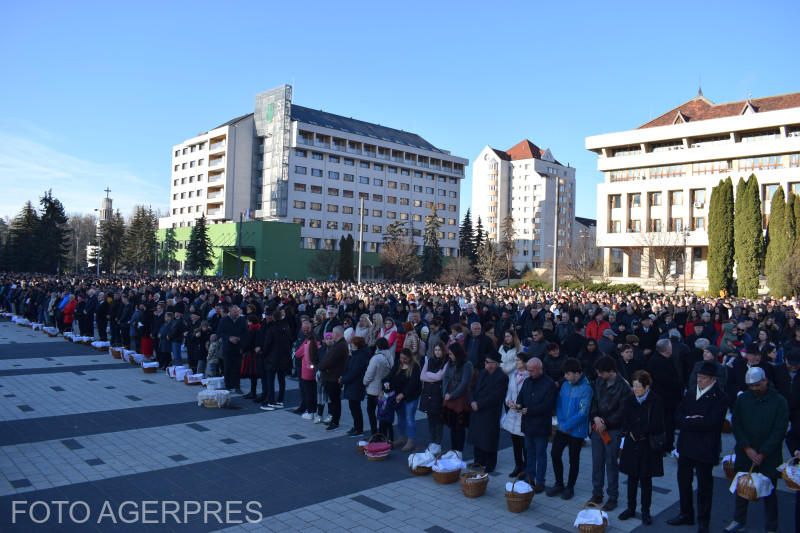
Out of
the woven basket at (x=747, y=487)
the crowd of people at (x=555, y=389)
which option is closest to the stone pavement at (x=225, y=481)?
the crowd of people at (x=555, y=389)

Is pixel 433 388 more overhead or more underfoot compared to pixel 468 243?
more underfoot

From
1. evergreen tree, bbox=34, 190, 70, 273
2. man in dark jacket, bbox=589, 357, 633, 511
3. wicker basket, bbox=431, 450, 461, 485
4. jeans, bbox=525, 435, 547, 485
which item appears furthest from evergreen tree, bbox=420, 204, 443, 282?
man in dark jacket, bbox=589, 357, 633, 511

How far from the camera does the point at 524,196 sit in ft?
355

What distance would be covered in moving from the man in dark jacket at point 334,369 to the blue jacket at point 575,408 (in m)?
3.81

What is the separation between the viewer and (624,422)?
6.00 meters

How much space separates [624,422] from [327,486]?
355cm

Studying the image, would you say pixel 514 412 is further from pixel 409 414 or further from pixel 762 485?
pixel 762 485

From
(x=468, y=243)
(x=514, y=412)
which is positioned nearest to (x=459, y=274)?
(x=468, y=243)

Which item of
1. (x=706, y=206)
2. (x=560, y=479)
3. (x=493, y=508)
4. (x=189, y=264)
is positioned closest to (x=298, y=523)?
(x=493, y=508)

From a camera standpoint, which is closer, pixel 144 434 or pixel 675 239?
pixel 144 434

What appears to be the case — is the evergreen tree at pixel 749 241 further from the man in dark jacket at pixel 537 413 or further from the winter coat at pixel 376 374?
the man in dark jacket at pixel 537 413

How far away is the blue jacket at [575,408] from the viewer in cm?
639

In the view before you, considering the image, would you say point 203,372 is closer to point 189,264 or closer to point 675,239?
point 675,239

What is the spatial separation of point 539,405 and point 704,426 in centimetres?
174
